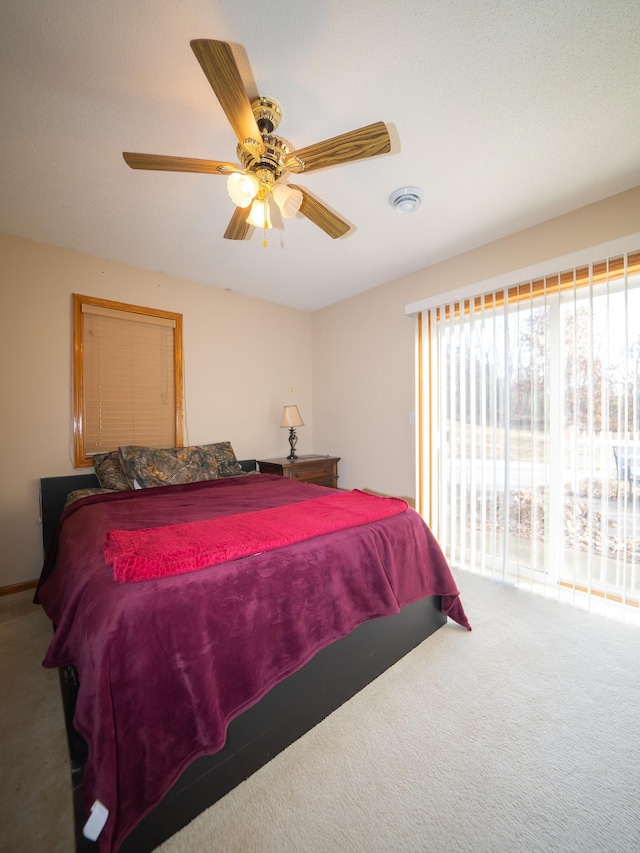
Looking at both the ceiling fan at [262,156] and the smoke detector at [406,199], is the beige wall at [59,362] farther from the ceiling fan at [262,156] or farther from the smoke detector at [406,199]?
the smoke detector at [406,199]

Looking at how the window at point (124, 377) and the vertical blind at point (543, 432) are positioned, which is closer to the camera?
the vertical blind at point (543, 432)

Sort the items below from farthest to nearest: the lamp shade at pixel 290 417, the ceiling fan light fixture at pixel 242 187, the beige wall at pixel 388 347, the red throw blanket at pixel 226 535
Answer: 1. the lamp shade at pixel 290 417
2. the beige wall at pixel 388 347
3. the ceiling fan light fixture at pixel 242 187
4. the red throw blanket at pixel 226 535

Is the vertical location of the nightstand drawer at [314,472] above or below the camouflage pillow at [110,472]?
below

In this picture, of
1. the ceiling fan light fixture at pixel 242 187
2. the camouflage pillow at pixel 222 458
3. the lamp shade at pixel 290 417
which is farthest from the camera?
the lamp shade at pixel 290 417

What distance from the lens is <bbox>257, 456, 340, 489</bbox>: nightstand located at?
135 inches

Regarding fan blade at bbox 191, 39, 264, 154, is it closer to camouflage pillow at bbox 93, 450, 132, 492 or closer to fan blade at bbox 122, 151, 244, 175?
fan blade at bbox 122, 151, 244, 175

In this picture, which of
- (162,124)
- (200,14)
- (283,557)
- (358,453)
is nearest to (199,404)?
(358,453)

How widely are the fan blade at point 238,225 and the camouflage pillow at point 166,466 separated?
1.76 metres

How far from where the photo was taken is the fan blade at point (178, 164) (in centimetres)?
133

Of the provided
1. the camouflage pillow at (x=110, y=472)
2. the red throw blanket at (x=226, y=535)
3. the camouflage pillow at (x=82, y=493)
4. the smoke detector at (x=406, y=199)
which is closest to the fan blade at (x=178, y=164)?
the smoke detector at (x=406, y=199)

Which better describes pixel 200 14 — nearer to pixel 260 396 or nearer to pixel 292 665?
pixel 292 665

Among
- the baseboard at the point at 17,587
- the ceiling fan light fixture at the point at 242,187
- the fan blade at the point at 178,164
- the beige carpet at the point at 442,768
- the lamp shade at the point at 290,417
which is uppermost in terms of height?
the fan blade at the point at 178,164

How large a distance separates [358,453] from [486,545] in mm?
1545

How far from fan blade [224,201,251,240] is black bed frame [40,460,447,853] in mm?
2067
